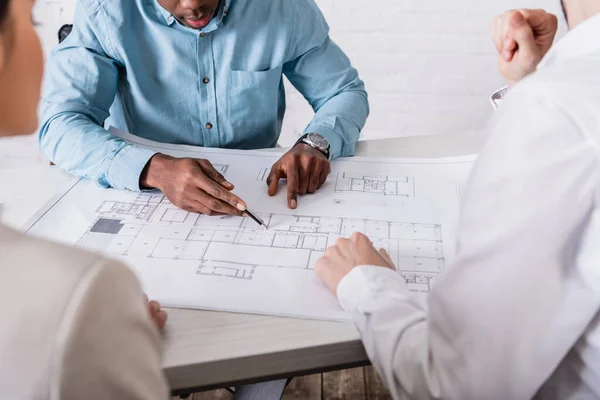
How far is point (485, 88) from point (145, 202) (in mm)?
1561

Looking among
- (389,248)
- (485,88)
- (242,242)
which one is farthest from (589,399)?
(485,88)

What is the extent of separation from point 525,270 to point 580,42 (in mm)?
252

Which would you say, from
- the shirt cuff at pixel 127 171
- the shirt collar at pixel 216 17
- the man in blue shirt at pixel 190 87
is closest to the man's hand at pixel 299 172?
the man in blue shirt at pixel 190 87

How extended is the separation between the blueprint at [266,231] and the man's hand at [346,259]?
2 cm

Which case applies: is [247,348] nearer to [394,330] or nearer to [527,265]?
[394,330]

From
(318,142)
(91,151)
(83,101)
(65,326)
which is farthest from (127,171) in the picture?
(65,326)

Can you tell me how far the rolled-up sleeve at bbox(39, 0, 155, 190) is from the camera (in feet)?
A: 3.47

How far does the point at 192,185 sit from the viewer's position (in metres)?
0.93

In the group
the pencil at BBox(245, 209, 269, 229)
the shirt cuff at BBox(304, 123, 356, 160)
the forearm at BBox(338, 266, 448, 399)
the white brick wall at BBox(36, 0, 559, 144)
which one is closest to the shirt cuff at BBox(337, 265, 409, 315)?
the forearm at BBox(338, 266, 448, 399)

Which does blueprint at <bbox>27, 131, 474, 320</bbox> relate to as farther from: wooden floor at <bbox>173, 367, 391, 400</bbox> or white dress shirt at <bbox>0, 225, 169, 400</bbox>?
wooden floor at <bbox>173, 367, 391, 400</bbox>

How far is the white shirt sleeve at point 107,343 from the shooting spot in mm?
359

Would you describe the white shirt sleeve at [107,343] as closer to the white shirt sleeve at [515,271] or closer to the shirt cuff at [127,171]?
the white shirt sleeve at [515,271]

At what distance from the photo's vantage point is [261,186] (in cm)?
102

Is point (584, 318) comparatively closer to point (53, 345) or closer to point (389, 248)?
point (389, 248)
